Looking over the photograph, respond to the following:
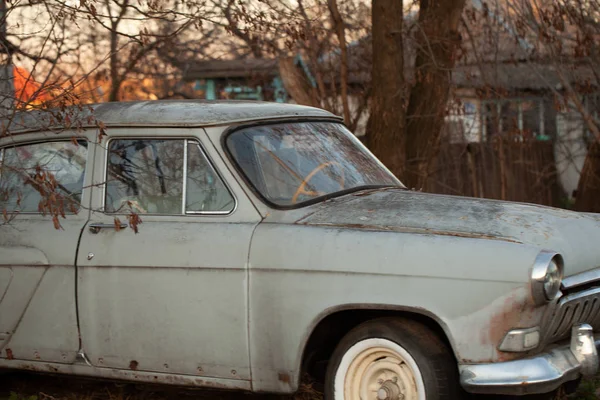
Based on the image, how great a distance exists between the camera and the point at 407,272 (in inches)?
167

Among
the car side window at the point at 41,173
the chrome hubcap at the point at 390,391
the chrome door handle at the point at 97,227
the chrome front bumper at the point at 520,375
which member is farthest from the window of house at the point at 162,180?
the chrome front bumper at the point at 520,375

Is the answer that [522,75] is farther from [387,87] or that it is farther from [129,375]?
[129,375]

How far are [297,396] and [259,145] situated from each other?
152 centimetres

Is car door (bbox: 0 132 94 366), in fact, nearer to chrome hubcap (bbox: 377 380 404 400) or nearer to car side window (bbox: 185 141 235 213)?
car side window (bbox: 185 141 235 213)

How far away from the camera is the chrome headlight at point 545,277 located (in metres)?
4.06

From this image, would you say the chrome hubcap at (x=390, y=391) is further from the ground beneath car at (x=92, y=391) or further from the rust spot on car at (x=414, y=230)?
the ground beneath car at (x=92, y=391)

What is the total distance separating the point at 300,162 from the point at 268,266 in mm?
808

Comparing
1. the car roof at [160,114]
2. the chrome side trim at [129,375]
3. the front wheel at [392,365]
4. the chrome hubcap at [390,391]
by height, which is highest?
the car roof at [160,114]

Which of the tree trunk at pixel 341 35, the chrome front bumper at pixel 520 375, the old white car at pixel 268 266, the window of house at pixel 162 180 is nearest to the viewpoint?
the chrome front bumper at pixel 520 375

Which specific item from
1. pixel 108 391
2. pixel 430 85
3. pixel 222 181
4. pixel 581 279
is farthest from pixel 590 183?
pixel 222 181

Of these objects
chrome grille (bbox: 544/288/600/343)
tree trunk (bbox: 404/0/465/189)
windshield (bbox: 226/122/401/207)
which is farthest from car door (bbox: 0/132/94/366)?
tree trunk (bbox: 404/0/465/189)

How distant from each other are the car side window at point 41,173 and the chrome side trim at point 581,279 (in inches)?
104

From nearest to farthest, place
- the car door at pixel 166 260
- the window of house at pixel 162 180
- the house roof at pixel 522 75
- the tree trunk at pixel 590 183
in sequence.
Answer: the car door at pixel 166 260 → the window of house at pixel 162 180 → the house roof at pixel 522 75 → the tree trunk at pixel 590 183

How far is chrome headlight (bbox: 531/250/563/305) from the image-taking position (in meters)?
4.06
